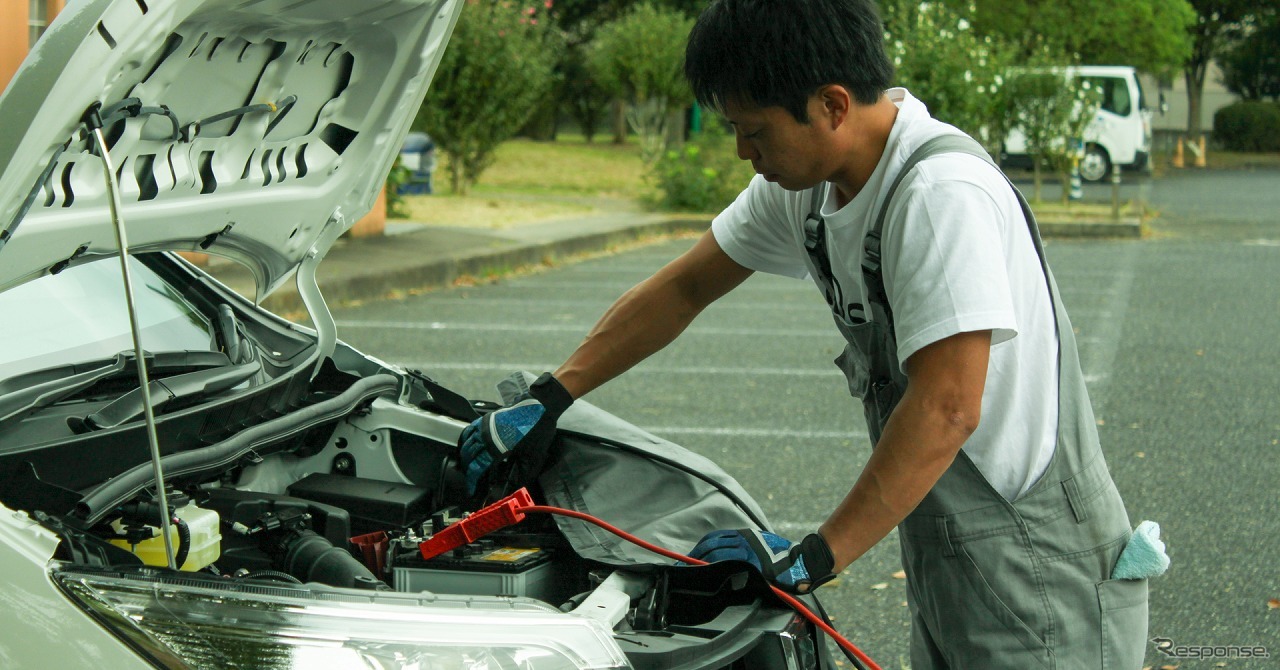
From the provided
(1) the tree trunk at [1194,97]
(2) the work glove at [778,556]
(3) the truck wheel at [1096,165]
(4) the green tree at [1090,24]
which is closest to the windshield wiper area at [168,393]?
(2) the work glove at [778,556]

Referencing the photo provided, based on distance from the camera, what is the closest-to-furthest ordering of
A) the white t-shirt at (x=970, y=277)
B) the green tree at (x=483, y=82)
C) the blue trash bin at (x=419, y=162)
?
the white t-shirt at (x=970, y=277)
the green tree at (x=483, y=82)
the blue trash bin at (x=419, y=162)

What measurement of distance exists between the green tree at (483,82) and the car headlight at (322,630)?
13.9 meters

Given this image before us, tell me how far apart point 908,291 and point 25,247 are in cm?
134

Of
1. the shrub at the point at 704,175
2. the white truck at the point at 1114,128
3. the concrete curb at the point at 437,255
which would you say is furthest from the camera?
the white truck at the point at 1114,128

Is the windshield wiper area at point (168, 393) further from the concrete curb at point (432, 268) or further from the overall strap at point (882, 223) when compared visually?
the concrete curb at point (432, 268)

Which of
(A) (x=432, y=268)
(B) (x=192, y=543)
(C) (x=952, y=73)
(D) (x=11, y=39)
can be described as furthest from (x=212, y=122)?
(C) (x=952, y=73)

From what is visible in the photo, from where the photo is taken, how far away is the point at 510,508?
2377mm

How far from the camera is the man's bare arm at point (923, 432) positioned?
2.01m

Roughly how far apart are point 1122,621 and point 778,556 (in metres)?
0.62

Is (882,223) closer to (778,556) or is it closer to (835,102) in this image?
(835,102)

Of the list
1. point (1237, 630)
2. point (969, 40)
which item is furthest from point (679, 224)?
point (1237, 630)

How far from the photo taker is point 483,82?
15.7m

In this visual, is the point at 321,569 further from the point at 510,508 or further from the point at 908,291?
the point at 908,291

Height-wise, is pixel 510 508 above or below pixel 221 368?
below
